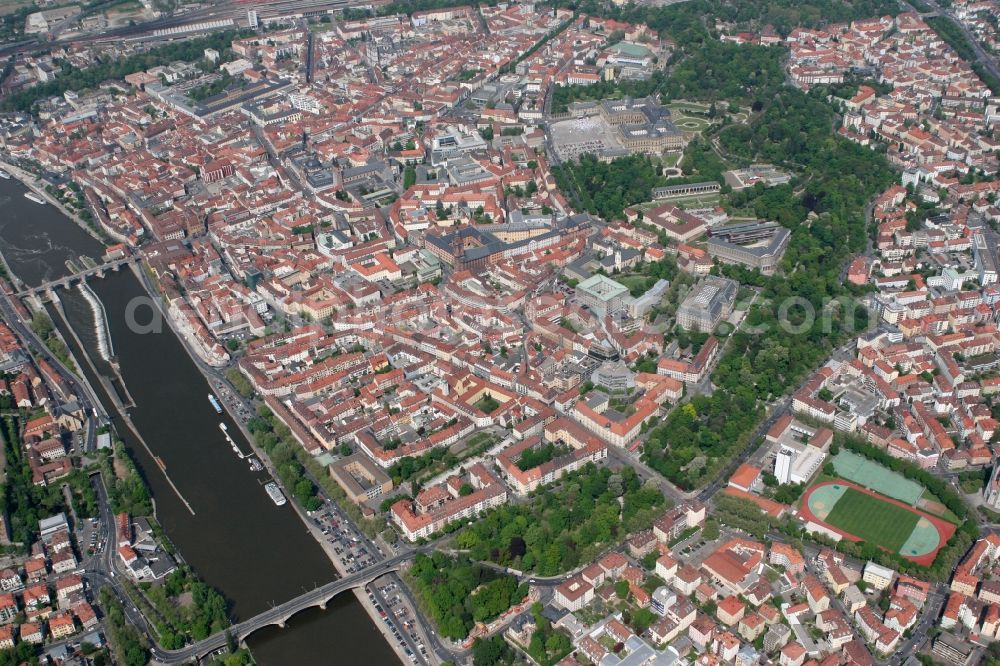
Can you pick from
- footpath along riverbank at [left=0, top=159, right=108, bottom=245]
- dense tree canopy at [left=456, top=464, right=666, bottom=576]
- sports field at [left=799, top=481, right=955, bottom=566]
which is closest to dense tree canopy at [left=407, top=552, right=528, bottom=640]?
dense tree canopy at [left=456, top=464, right=666, bottom=576]

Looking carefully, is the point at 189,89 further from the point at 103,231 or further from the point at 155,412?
the point at 155,412

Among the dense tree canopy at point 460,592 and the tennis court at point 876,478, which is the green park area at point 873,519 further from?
the dense tree canopy at point 460,592

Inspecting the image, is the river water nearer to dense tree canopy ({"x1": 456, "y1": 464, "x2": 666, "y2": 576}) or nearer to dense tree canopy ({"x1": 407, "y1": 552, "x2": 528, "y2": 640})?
dense tree canopy ({"x1": 407, "y1": 552, "x2": 528, "y2": 640})

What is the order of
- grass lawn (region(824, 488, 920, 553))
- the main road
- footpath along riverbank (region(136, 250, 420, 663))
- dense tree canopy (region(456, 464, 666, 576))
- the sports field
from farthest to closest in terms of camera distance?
grass lawn (region(824, 488, 920, 553)) < the sports field < dense tree canopy (region(456, 464, 666, 576)) < footpath along riverbank (region(136, 250, 420, 663)) < the main road

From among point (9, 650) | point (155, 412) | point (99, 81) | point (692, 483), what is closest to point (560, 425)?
point (692, 483)

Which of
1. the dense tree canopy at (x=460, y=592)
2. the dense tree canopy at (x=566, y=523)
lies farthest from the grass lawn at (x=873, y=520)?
the dense tree canopy at (x=460, y=592)

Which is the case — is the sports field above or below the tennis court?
above

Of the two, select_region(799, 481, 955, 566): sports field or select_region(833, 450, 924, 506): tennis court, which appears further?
select_region(833, 450, 924, 506): tennis court

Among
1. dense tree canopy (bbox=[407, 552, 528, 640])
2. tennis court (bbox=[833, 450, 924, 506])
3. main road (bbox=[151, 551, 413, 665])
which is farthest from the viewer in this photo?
tennis court (bbox=[833, 450, 924, 506])
